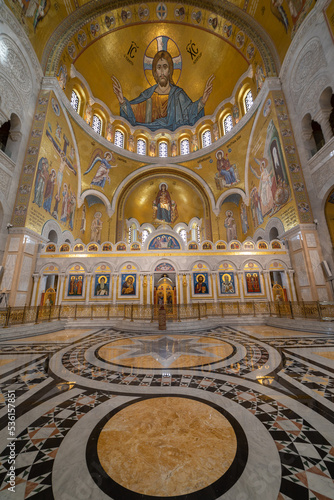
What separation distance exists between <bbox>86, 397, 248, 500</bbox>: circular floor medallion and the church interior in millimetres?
17

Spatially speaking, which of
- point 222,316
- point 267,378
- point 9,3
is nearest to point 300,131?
point 222,316

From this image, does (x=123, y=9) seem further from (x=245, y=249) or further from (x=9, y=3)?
(x=245, y=249)

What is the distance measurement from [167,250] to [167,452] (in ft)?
40.1

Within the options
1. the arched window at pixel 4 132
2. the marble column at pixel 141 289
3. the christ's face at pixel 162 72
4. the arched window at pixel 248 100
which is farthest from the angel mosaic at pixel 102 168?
the arched window at pixel 248 100

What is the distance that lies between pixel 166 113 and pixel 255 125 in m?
11.9

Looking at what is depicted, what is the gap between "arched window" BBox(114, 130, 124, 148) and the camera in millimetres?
22025

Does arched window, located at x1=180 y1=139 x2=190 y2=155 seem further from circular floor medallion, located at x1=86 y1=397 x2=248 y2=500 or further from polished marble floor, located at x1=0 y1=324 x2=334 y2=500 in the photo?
circular floor medallion, located at x1=86 y1=397 x2=248 y2=500

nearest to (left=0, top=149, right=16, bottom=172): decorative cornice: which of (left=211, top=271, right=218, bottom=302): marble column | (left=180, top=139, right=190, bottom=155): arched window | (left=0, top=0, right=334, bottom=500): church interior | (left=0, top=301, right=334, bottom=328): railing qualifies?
(left=0, top=0, right=334, bottom=500): church interior

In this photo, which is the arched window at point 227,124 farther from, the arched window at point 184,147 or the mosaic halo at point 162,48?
the mosaic halo at point 162,48

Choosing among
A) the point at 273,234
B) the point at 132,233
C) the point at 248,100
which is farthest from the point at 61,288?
the point at 248,100

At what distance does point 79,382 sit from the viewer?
126 inches

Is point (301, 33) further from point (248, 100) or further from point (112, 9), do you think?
point (112, 9)

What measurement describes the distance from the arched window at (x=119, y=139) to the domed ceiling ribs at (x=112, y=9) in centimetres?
796

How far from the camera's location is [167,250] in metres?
13.8
